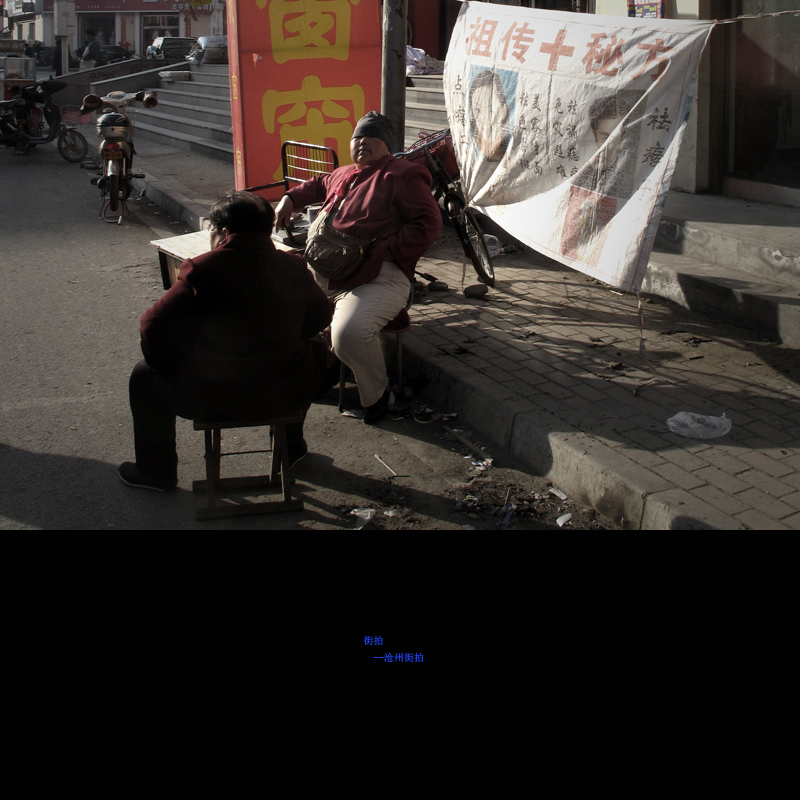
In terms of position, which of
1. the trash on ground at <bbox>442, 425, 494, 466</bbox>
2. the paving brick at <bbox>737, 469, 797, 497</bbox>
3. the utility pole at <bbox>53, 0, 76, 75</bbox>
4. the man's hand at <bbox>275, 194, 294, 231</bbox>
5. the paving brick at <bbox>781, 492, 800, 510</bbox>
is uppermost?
the utility pole at <bbox>53, 0, 76, 75</bbox>

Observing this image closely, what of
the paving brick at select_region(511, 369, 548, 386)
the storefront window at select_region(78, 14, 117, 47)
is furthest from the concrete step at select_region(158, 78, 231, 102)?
the storefront window at select_region(78, 14, 117, 47)

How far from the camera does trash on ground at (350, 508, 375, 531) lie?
361 centimetres

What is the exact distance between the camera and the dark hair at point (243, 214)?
3.30 meters

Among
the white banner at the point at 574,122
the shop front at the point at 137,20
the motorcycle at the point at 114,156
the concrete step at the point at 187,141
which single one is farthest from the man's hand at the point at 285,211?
the shop front at the point at 137,20

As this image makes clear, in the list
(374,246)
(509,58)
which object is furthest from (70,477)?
(509,58)

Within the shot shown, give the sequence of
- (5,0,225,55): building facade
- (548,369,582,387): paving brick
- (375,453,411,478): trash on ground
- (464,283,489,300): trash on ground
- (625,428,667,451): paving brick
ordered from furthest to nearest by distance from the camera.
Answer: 1. (5,0,225,55): building facade
2. (464,283,489,300): trash on ground
3. (548,369,582,387): paving brick
4. (375,453,411,478): trash on ground
5. (625,428,667,451): paving brick

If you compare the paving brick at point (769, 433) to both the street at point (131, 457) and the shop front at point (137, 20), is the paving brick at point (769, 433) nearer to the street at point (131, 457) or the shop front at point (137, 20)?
the street at point (131, 457)

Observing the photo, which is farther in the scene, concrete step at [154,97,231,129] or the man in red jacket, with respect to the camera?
concrete step at [154,97,231,129]

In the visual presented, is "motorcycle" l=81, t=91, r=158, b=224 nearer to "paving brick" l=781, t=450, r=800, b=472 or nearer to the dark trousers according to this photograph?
the dark trousers

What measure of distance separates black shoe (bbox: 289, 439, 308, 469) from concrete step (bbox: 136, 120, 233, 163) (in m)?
10.9

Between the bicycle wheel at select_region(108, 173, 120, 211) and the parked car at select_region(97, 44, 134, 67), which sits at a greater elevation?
the parked car at select_region(97, 44, 134, 67)

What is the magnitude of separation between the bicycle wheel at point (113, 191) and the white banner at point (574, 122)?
18.1ft

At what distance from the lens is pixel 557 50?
4.73 meters
